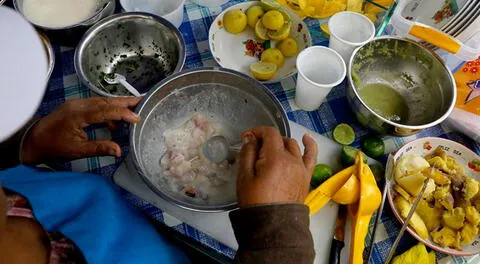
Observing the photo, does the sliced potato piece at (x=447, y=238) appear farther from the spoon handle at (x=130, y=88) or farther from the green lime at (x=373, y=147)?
the spoon handle at (x=130, y=88)

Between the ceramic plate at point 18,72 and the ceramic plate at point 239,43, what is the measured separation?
0.57 meters

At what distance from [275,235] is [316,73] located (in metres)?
0.48

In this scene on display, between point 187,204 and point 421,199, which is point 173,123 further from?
point 421,199

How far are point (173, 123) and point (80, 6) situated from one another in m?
0.46

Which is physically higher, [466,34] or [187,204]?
[466,34]

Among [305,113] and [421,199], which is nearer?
[421,199]

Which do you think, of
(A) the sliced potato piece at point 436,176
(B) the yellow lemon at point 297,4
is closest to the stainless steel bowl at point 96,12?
(B) the yellow lemon at point 297,4

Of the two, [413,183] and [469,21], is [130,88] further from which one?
[469,21]

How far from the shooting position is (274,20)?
3.34 ft

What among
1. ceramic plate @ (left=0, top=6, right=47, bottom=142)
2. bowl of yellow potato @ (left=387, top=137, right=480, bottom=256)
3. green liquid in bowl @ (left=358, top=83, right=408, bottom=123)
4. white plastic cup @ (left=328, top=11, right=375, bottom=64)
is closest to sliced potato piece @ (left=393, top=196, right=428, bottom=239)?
bowl of yellow potato @ (left=387, top=137, right=480, bottom=256)

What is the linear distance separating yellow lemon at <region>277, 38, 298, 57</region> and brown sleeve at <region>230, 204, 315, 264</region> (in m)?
0.53

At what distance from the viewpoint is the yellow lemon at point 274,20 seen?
1.02 meters

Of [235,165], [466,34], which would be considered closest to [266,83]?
[235,165]

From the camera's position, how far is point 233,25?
106 centimetres
